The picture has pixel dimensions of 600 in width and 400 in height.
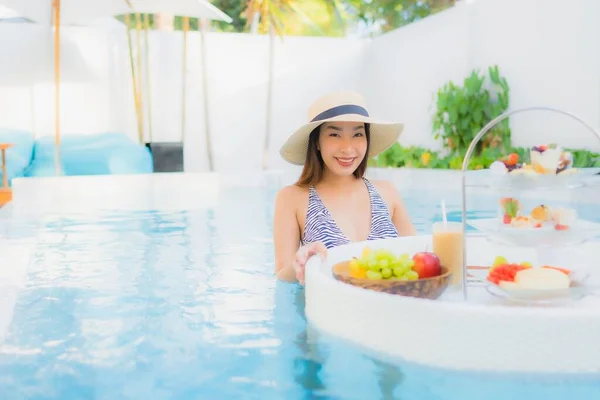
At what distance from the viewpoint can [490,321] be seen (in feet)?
7.23

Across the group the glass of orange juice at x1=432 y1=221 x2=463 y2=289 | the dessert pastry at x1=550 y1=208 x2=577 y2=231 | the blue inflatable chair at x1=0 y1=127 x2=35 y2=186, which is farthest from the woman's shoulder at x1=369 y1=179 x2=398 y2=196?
the blue inflatable chair at x1=0 y1=127 x2=35 y2=186

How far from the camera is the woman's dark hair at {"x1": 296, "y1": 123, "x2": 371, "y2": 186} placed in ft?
11.3

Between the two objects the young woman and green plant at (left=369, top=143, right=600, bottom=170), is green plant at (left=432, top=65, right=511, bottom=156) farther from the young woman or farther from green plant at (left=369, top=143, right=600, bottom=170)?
the young woman

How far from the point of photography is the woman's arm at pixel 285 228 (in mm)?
3475

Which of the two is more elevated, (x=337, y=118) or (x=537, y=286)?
(x=337, y=118)

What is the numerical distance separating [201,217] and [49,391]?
554 centimetres

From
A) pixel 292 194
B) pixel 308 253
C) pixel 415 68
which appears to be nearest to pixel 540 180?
pixel 308 253

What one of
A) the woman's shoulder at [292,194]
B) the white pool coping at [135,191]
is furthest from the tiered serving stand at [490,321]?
the white pool coping at [135,191]

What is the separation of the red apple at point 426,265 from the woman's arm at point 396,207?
116 cm

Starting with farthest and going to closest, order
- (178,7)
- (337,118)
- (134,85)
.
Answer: (134,85)
(178,7)
(337,118)

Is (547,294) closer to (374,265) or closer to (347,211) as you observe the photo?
(374,265)

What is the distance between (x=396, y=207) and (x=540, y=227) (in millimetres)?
1456

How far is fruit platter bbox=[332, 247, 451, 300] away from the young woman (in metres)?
0.80

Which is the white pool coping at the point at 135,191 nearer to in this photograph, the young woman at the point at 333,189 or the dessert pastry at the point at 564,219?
the young woman at the point at 333,189
